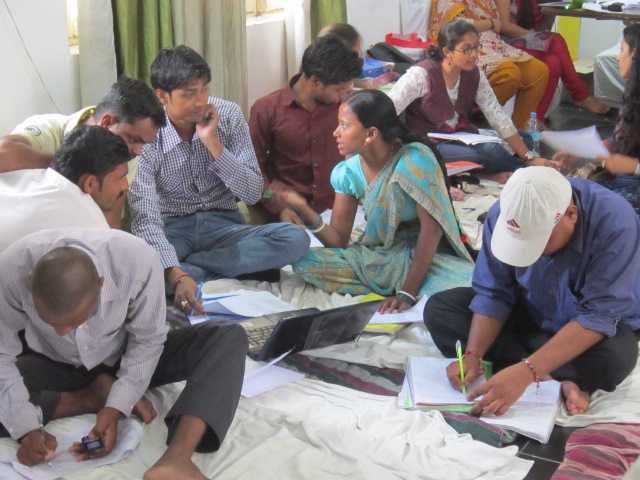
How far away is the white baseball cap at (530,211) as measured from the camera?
2.19 m

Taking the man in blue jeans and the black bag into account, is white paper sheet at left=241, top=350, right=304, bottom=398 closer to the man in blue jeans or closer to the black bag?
the man in blue jeans

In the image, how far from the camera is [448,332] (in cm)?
265

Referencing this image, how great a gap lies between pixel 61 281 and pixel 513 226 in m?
1.08

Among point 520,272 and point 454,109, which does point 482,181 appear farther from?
point 520,272

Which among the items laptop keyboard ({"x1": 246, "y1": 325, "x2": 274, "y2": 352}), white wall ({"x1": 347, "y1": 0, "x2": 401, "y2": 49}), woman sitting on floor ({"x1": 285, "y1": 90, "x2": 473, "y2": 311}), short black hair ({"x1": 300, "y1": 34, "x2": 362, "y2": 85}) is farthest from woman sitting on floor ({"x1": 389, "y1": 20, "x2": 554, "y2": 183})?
laptop keyboard ({"x1": 246, "y1": 325, "x2": 274, "y2": 352})

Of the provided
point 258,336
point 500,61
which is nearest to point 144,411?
point 258,336

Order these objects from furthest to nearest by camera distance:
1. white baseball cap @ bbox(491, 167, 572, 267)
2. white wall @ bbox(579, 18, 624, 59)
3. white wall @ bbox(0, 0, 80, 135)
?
white wall @ bbox(579, 18, 624, 59), white wall @ bbox(0, 0, 80, 135), white baseball cap @ bbox(491, 167, 572, 267)

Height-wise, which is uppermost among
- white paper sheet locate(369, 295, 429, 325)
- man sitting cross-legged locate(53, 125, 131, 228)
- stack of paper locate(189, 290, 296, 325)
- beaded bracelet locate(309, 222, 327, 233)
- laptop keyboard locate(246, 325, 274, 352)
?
man sitting cross-legged locate(53, 125, 131, 228)

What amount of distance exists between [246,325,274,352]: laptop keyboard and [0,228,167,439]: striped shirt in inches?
18.9

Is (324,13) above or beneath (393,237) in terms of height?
above

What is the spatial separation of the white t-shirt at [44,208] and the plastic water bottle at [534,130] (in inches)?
124

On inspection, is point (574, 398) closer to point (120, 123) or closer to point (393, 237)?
point (393, 237)

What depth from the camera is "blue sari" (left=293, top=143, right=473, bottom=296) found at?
297 cm

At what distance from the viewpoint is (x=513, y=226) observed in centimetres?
224
